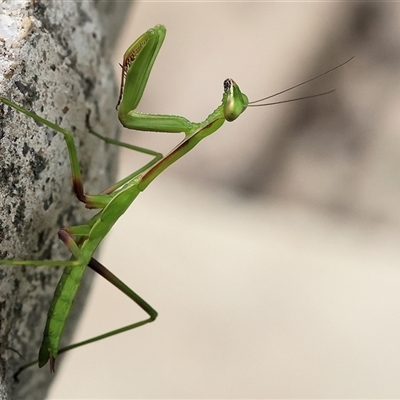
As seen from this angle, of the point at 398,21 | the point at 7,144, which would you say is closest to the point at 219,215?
the point at 398,21

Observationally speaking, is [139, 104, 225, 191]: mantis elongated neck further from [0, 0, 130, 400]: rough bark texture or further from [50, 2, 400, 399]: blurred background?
[50, 2, 400, 399]: blurred background

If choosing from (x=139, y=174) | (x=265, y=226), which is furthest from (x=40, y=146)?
(x=265, y=226)

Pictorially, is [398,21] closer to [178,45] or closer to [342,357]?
[178,45]

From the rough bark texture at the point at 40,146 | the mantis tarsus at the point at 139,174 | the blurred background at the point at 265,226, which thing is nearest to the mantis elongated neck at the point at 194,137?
the mantis tarsus at the point at 139,174

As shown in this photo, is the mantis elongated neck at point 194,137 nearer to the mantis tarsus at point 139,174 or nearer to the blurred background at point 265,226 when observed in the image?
the mantis tarsus at point 139,174

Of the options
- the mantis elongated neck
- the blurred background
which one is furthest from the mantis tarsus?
the blurred background

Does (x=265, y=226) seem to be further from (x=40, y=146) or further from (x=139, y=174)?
(x=40, y=146)

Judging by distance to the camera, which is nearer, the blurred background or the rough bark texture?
the rough bark texture
